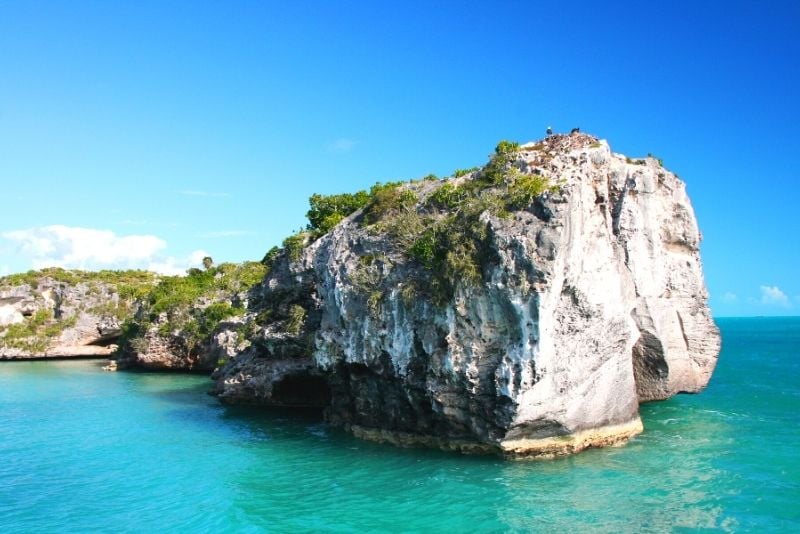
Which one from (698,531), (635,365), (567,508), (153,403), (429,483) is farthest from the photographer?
(153,403)

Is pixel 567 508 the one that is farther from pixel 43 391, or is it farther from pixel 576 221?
pixel 43 391

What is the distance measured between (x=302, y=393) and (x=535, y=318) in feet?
55.9

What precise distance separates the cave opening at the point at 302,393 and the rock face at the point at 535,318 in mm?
5206

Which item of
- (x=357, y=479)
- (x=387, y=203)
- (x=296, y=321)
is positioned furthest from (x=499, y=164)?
(x=296, y=321)

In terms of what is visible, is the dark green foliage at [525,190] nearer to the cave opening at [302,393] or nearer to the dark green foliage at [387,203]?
the dark green foliage at [387,203]

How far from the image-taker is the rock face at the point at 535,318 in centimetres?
2020

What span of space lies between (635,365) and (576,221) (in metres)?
10.9

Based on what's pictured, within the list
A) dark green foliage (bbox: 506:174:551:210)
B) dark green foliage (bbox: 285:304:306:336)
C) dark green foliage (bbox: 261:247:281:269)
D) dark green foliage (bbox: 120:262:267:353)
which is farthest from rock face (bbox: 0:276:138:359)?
dark green foliage (bbox: 506:174:551:210)

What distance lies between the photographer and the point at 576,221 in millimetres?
20922

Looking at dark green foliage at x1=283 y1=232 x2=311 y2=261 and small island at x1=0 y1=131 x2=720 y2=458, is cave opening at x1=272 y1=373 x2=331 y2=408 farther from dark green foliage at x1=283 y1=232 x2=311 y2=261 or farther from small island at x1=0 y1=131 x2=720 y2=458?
dark green foliage at x1=283 y1=232 x2=311 y2=261

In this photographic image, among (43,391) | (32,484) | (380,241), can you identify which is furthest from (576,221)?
(43,391)

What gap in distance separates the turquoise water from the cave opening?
8.09ft

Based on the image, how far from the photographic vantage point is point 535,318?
64.5 feet

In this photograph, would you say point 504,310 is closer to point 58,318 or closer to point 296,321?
point 296,321
